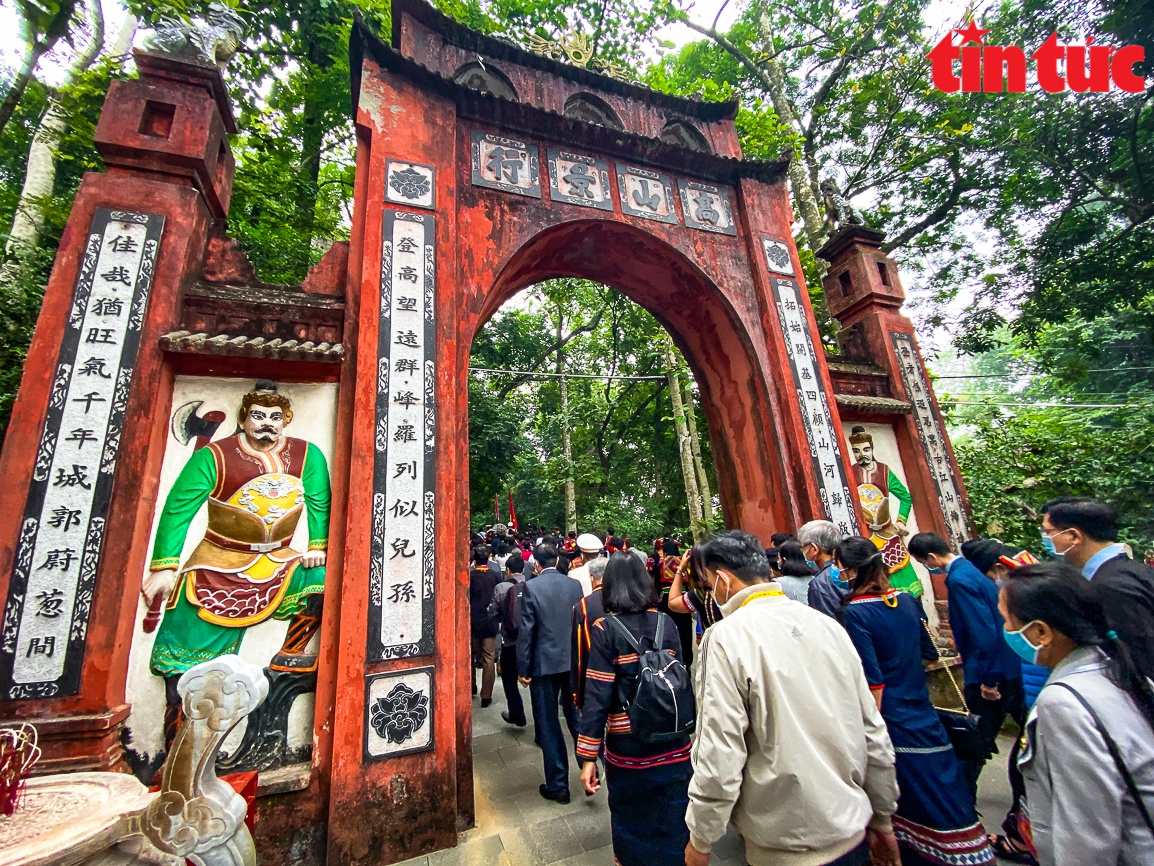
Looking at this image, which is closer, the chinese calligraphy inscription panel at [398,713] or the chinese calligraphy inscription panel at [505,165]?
the chinese calligraphy inscription panel at [398,713]

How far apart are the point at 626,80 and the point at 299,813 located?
8761mm

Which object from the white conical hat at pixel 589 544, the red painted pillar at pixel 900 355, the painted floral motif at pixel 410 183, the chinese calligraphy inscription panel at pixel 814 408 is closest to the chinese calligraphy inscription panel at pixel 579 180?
the painted floral motif at pixel 410 183

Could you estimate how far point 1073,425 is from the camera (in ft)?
34.8

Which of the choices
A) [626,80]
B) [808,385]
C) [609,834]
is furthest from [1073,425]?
[609,834]

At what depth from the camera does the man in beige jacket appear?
167cm

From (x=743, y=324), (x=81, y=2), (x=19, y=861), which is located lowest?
(x=19, y=861)

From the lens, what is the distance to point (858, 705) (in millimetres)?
1854

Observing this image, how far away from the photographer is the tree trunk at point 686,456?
12.2 meters

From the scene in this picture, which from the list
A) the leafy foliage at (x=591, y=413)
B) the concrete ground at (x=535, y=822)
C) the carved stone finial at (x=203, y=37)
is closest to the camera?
the concrete ground at (x=535, y=822)

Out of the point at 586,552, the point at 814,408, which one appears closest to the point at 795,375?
the point at 814,408

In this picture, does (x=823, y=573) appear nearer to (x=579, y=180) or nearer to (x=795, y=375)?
(x=795, y=375)

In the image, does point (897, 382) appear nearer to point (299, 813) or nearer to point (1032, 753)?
point (1032, 753)

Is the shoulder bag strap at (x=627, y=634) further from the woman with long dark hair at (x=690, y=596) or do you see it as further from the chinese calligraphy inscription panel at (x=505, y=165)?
the chinese calligraphy inscription panel at (x=505, y=165)

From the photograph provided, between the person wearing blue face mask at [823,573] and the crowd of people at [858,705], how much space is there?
14 mm
